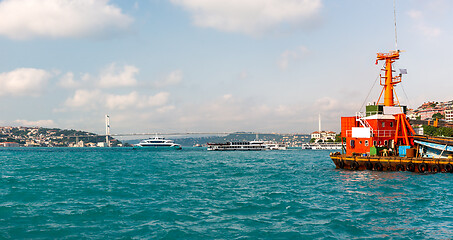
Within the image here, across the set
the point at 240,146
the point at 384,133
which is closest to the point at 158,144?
the point at 240,146

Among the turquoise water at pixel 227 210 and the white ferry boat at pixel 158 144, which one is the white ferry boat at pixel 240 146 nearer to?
the white ferry boat at pixel 158 144

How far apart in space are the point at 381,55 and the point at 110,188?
4517 centimetres

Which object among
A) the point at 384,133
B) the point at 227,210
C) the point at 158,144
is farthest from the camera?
the point at 158,144

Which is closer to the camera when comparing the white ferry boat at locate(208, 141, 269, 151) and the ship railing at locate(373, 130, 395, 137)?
the ship railing at locate(373, 130, 395, 137)

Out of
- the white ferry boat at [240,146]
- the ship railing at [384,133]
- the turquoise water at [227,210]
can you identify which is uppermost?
the ship railing at [384,133]

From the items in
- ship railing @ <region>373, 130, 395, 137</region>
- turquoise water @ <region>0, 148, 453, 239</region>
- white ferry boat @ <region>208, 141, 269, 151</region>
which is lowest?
white ferry boat @ <region>208, 141, 269, 151</region>

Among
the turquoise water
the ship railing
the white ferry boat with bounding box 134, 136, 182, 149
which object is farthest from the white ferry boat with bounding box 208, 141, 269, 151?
the turquoise water

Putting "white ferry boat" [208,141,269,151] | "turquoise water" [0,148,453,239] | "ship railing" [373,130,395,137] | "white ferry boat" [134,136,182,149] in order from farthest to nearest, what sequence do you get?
"white ferry boat" [134,136,182,149] → "white ferry boat" [208,141,269,151] → "ship railing" [373,130,395,137] → "turquoise water" [0,148,453,239]

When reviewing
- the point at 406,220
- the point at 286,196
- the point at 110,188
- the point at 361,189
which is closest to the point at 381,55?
the point at 361,189

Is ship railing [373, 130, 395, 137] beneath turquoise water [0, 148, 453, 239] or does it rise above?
above

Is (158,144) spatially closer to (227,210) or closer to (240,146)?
(240,146)

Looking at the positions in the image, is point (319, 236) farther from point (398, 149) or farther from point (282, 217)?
point (398, 149)

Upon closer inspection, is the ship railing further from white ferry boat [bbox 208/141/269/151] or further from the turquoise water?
white ferry boat [bbox 208/141/269/151]

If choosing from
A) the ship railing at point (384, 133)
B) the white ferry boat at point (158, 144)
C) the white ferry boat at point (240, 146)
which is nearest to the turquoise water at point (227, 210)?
the ship railing at point (384, 133)
